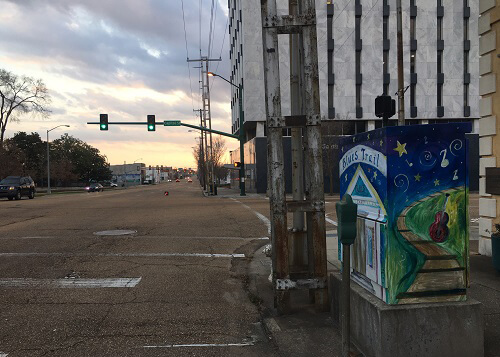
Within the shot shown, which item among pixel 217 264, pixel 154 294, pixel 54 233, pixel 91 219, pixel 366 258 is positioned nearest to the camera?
pixel 366 258

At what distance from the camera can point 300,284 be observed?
4.73 m

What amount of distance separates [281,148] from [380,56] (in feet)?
114

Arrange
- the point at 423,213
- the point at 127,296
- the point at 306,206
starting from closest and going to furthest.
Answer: the point at 423,213, the point at 306,206, the point at 127,296

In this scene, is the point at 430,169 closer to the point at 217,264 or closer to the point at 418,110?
the point at 217,264

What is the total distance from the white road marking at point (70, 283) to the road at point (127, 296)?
0.02m

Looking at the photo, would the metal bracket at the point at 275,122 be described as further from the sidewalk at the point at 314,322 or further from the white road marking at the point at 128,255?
the white road marking at the point at 128,255

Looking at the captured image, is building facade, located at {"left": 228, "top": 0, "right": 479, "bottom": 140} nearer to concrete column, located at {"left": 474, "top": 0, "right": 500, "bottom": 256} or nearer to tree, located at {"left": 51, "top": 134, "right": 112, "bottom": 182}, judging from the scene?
concrete column, located at {"left": 474, "top": 0, "right": 500, "bottom": 256}

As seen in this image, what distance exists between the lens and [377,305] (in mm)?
3414

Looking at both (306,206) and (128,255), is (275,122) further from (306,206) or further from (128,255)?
(128,255)

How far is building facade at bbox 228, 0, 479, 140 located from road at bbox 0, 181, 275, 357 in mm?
27409

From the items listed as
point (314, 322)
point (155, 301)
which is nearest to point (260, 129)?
point (155, 301)

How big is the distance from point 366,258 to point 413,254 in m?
0.50

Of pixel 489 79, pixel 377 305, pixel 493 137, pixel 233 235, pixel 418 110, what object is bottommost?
pixel 233 235

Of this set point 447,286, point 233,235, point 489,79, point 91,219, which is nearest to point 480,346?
point 447,286
